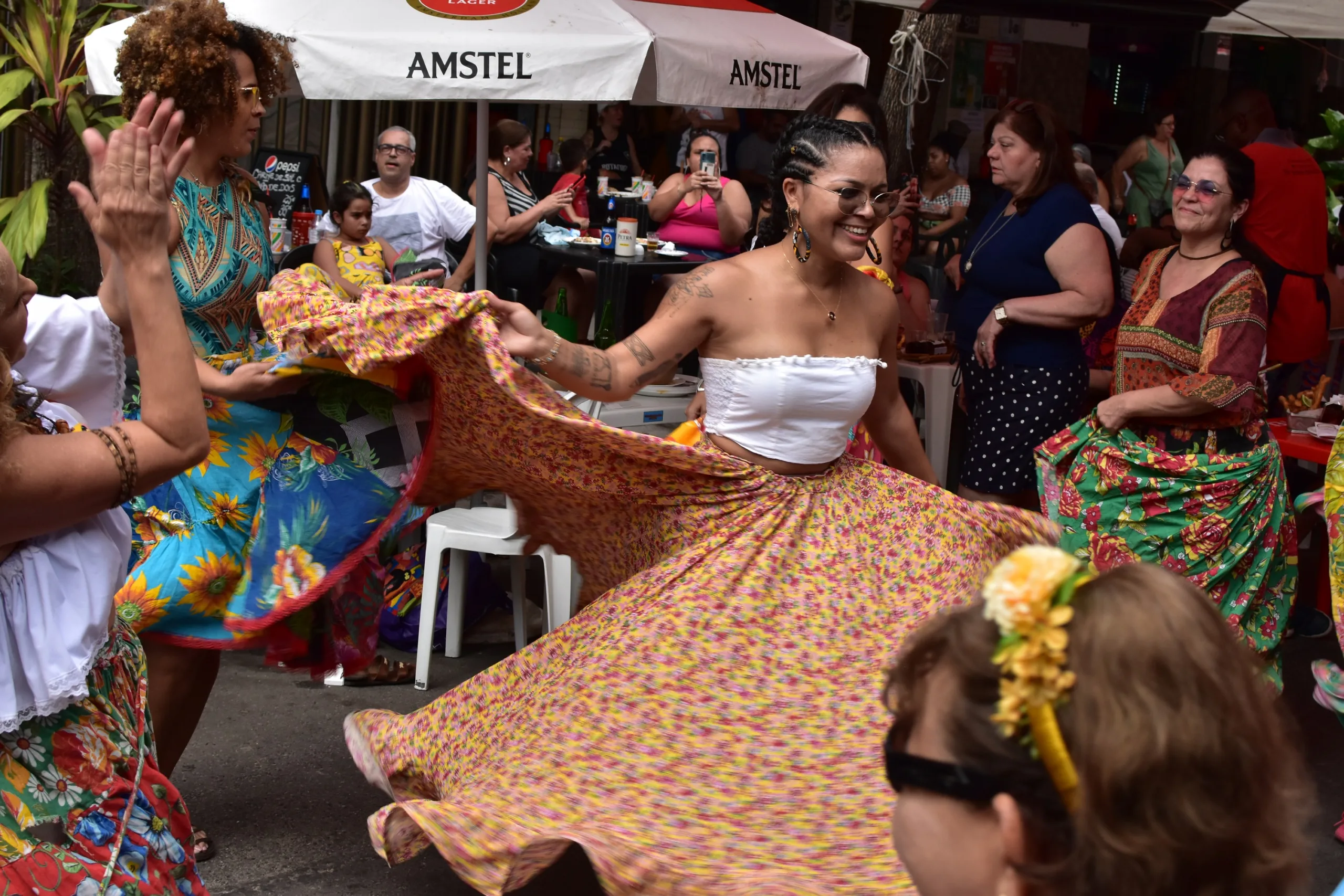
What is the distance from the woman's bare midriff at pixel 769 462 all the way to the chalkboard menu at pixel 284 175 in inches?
217

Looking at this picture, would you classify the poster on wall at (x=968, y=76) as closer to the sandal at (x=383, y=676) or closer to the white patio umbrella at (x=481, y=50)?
the white patio umbrella at (x=481, y=50)

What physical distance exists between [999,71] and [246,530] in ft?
43.4

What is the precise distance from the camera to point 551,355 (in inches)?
130

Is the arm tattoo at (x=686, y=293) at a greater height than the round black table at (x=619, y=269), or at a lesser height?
greater

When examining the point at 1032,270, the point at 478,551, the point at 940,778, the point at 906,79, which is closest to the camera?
the point at 940,778

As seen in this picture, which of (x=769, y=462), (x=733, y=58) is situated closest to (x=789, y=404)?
(x=769, y=462)

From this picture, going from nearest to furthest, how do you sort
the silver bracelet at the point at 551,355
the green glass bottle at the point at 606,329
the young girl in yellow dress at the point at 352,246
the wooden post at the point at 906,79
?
the silver bracelet at the point at 551,355 < the young girl in yellow dress at the point at 352,246 < the green glass bottle at the point at 606,329 < the wooden post at the point at 906,79

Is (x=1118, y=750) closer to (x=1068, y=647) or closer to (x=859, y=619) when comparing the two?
(x=1068, y=647)

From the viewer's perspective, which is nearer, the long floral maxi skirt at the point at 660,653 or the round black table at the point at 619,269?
the long floral maxi skirt at the point at 660,653

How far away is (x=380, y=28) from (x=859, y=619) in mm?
2859

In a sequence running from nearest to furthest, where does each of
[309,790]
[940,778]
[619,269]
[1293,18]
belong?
[940,778] < [309,790] < [1293,18] < [619,269]

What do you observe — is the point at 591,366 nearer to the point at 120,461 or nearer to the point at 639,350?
the point at 639,350

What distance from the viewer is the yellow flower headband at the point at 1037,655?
127cm

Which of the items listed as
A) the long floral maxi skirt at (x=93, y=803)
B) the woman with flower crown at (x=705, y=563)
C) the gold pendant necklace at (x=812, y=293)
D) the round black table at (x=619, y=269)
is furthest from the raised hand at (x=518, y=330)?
the round black table at (x=619, y=269)
